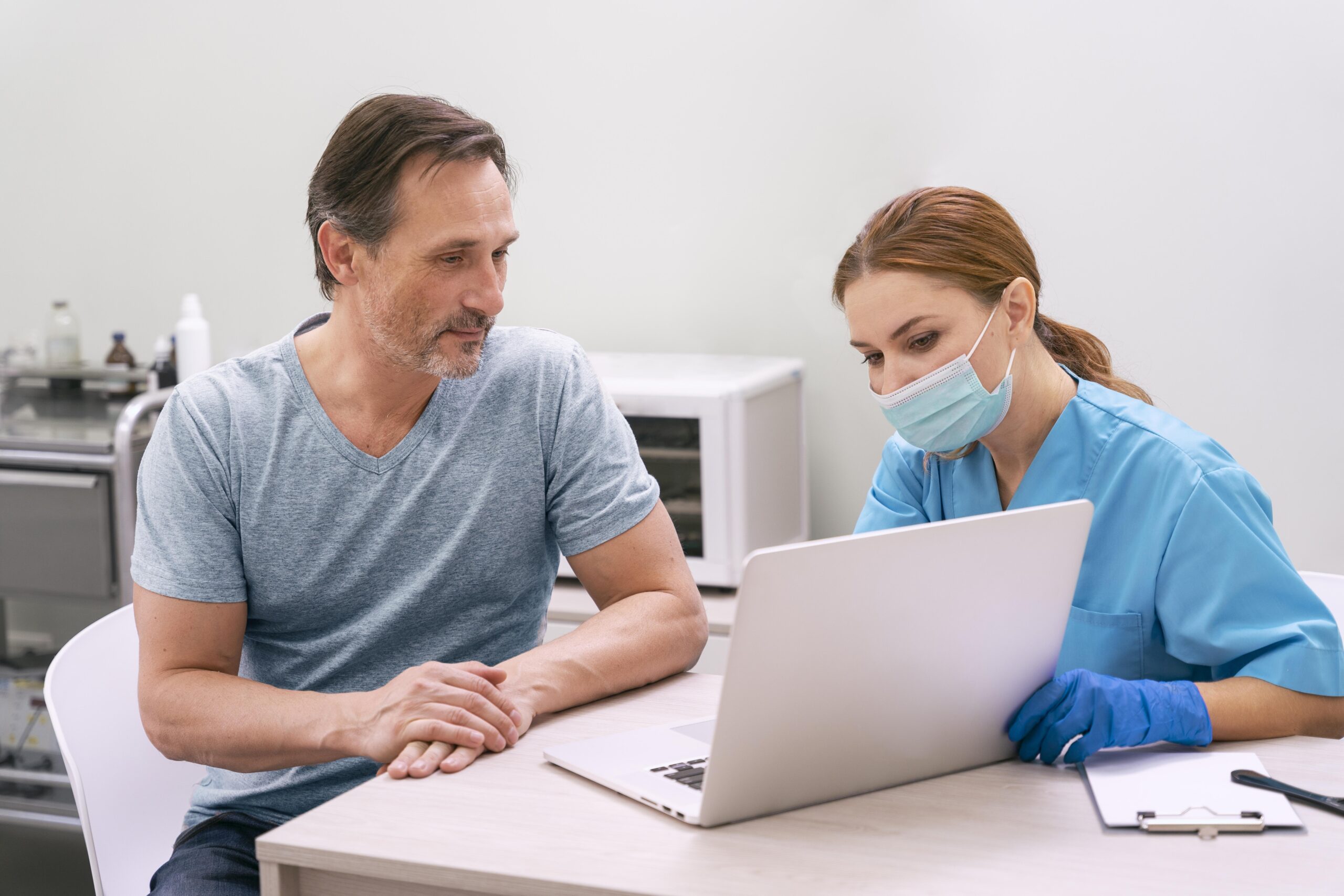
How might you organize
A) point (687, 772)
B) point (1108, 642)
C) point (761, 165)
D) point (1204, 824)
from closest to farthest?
1. point (1204, 824)
2. point (687, 772)
3. point (1108, 642)
4. point (761, 165)

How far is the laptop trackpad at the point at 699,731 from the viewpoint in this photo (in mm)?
1188

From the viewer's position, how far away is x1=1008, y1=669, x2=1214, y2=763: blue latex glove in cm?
109

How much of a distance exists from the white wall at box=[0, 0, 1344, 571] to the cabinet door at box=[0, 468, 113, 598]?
2.05ft

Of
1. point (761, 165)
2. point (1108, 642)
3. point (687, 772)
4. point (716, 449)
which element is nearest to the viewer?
point (687, 772)

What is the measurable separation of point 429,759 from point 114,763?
1.62 ft

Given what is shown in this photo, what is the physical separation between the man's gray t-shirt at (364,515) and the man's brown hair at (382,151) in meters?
0.19

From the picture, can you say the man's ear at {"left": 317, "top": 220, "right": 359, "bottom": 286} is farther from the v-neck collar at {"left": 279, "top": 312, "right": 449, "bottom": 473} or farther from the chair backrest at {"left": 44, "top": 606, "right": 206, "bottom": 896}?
the chair backrest at {"left": 44, "top": 606, "right": 206, "bottom": 896}

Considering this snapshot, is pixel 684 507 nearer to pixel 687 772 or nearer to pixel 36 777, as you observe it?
pixel 687 772

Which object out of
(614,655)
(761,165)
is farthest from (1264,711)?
(761,165)

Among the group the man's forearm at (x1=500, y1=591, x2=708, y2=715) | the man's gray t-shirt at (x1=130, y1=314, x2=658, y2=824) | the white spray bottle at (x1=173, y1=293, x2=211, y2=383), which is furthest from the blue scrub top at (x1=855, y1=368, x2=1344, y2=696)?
the white spray bottle at (x1=173, y1=293, x2=211, y2=383)

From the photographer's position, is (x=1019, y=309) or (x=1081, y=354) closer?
(x=1019, y=309)

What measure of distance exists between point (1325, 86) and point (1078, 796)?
5.96 ft

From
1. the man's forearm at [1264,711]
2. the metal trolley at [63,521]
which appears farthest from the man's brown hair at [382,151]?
the metal trolley at [63,521]

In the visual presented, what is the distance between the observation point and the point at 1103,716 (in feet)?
3.59
